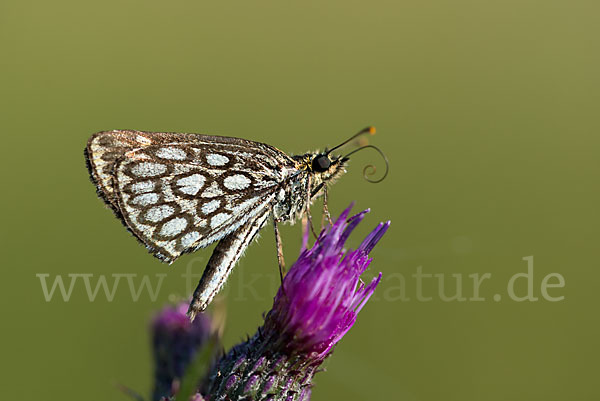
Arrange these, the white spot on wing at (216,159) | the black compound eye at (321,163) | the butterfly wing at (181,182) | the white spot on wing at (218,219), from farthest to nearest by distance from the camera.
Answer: the black compound eye at (321,163) → the white spot on wing at (216,159) → the white spot on wing at (218,219) → the butterfly wing at (181,182)

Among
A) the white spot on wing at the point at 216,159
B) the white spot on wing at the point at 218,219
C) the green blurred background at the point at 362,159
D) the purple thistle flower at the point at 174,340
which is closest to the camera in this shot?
the white spot on wing at the point at 218,219

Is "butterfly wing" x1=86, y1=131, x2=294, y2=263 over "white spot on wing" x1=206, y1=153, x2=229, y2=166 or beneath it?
beneath

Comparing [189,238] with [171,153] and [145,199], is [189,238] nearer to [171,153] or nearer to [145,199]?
[145,199]

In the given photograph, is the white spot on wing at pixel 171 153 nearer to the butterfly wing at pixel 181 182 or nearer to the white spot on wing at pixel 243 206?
the butterfly wing at pixel 181 182

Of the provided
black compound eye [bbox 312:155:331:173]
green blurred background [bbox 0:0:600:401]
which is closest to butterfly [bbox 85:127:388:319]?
black compound eye [bbox 312:155:331:173]

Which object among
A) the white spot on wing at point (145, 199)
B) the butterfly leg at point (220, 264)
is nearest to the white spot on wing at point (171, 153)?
the white spot on wing at point (145, 199)

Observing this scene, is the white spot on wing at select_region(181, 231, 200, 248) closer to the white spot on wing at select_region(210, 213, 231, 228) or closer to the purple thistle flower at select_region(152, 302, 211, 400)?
the white spot on wing at select_region(210, 213, 231, 228)

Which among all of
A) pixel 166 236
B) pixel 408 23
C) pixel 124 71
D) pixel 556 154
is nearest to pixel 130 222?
pixel 166 236
